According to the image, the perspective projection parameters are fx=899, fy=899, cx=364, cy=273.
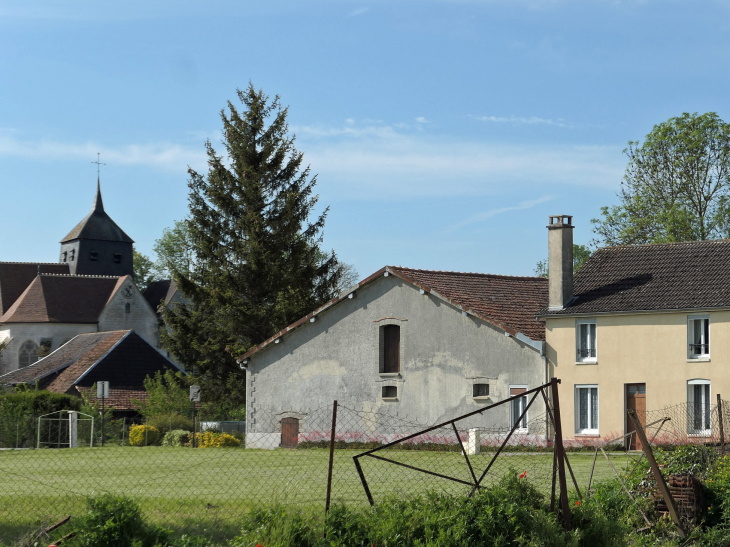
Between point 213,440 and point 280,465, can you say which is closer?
point 280,465

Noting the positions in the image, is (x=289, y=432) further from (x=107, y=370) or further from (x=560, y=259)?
(x=107, y=370)

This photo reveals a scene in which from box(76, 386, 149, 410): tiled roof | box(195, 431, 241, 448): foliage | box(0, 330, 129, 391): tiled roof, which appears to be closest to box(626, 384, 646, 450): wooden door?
box(195, 431, 241, 448): foliage

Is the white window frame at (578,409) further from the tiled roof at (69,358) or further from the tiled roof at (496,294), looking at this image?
the tiled roof at (69,358)

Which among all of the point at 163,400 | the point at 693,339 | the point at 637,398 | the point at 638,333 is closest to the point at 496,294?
the point at 638,333

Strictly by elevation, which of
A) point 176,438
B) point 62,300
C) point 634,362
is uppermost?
point 62,300

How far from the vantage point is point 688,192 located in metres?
45.4

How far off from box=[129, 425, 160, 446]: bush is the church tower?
47.0 metres

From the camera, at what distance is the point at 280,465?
2138 cm

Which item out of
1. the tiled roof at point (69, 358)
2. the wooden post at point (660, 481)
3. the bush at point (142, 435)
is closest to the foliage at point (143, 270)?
the tiled roof at point (69, 358)

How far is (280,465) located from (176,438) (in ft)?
53.5

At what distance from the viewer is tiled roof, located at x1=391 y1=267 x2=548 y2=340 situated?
110 feet

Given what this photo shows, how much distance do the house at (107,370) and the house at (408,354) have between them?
41.4 feet

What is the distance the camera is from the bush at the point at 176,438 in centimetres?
3628

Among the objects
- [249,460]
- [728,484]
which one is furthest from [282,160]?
[728,484]
